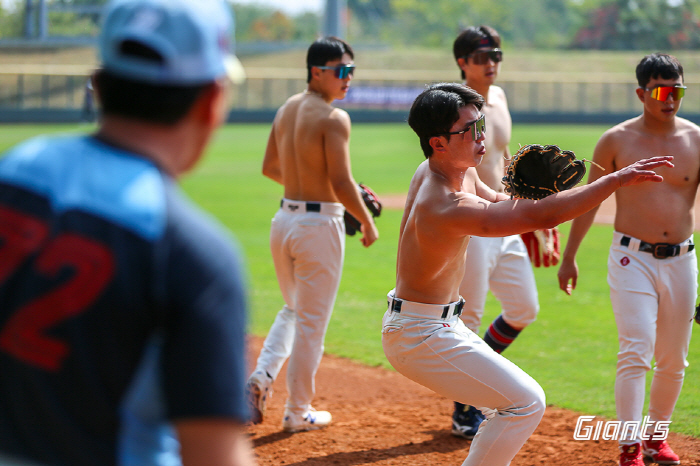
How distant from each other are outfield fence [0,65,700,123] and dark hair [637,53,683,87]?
121 feet

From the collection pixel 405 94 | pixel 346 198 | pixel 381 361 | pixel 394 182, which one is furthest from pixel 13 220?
pixel 405 94

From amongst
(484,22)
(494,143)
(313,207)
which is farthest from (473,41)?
(484,22)

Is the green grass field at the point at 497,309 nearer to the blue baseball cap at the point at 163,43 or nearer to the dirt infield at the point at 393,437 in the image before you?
the dirt infield at the point at 393,437

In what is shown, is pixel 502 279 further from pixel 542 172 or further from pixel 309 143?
pixel 542 172

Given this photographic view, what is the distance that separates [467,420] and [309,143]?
223cm

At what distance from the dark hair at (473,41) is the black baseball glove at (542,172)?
2.23m

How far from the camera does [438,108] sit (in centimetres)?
362

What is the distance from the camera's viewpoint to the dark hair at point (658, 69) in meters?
4.57

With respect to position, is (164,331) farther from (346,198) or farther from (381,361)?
(381,361)

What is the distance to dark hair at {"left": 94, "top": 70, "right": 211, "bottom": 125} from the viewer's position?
5.07ft

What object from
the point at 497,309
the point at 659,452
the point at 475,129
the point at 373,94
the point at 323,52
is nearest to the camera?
the point at 475,129

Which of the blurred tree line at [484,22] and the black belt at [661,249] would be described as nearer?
the black belt at [661,249]

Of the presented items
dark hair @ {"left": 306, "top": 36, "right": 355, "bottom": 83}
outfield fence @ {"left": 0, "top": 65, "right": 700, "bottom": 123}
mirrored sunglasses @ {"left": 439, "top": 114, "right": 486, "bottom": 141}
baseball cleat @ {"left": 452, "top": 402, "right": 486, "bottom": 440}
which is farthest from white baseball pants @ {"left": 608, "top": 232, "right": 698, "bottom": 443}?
outfield fence @ {"left": 0, "top": 65, "right": 700, "bottom": 123}

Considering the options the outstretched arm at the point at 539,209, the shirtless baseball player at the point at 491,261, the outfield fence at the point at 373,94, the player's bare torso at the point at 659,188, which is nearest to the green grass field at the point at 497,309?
the shirtless baseball player at the point at 491,261
